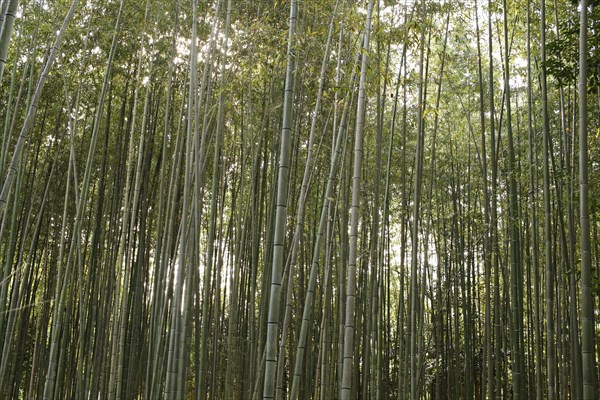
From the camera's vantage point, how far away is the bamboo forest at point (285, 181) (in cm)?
389

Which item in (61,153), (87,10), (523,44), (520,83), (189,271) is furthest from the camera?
(520,83)

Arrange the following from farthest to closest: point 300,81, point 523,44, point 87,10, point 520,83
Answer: point 520,83, point 523,44, point 87,10, point 300,81

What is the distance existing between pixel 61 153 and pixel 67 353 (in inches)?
86.2

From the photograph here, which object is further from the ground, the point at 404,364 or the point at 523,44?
the point at 523,44

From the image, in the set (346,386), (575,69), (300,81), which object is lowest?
(346,386)

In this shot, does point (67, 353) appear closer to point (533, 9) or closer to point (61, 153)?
point (61, 153)

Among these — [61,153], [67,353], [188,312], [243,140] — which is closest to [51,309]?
[67,353]

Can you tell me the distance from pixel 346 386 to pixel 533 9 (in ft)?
12.9

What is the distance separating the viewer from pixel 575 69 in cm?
399

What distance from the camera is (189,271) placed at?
395 cm

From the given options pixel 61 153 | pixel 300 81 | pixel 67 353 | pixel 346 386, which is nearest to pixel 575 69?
pixel 300 81

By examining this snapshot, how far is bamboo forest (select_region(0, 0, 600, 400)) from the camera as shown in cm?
Result: 389

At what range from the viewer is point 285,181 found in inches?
112

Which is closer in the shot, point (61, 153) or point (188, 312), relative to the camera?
point (188, 312)
